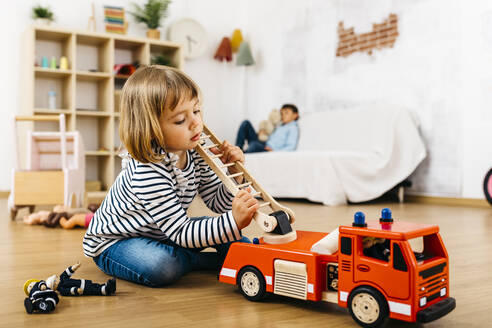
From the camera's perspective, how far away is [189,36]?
491cm

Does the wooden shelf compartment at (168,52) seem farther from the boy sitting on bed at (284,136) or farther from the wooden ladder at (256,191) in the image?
the wooden ladder at (256,191)

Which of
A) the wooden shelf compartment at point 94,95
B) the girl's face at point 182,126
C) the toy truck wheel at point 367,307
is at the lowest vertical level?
the toy truck wheel at point 367,307

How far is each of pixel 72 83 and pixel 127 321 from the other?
3.73 m

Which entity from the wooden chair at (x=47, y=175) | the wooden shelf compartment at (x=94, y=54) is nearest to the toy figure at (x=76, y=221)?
the wooden chair at (x=47, y=175)

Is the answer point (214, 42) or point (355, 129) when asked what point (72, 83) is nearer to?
point (214, 42)

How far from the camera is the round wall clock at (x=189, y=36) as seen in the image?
4.85 m

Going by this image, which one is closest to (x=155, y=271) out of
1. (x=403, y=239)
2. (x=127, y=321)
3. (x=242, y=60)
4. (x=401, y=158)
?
(x=127, y=321)

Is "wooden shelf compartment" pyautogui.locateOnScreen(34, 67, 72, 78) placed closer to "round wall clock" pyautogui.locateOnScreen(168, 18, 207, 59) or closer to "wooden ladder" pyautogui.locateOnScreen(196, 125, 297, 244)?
"round wall clock" pyautogui.locateOnScreen(168, 18, 207, 59)

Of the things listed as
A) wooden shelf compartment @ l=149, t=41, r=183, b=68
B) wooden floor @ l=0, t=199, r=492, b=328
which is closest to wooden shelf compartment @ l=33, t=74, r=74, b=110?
wooden shelf compartment @ l=149, t=41, r=183, b=68

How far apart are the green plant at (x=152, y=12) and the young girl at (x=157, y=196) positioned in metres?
3.74

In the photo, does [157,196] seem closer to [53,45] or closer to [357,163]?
[357,163]

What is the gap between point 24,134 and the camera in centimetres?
409

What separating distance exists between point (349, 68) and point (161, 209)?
3.33 m

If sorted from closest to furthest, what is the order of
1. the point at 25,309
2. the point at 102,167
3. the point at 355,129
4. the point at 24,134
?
the point at 25,309 < the point at 355,129 < the point at 24,134 < the point at 102,167
